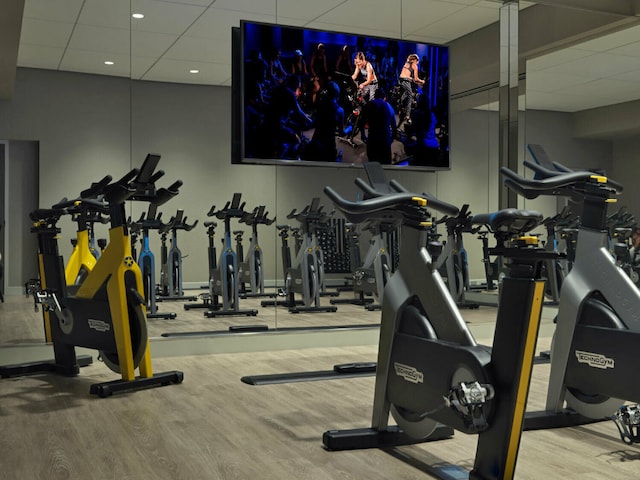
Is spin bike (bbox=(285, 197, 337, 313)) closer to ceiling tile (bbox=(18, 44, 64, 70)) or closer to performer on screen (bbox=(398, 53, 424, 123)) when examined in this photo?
performer on screen (bbox=(398, 53, 424, 123))

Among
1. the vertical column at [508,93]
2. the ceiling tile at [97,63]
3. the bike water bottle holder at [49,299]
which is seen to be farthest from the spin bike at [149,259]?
the vertical column at [508,93]

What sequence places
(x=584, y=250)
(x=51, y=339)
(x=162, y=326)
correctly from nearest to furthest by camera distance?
(x=584, y=250) → (x=51, y=339) → (x=162, y=326)

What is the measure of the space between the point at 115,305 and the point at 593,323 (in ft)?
7.99

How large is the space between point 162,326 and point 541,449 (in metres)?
3.17

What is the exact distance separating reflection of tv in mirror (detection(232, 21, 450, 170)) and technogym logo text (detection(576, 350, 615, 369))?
9.02 ft

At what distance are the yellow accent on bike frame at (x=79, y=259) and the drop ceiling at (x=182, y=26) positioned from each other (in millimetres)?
1172

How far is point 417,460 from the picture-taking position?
9.21 feet

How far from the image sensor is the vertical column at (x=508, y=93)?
20.9ft

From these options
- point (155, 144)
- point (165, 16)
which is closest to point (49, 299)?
point (155, 144)

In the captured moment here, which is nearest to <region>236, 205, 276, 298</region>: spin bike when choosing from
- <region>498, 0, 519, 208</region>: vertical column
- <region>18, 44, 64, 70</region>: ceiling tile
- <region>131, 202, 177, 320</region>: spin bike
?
<region>131, 202, 177, 320</region>: spin bike

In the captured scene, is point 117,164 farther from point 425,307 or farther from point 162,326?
point 425,307

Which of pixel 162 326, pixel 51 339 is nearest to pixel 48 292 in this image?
pixel 51 339

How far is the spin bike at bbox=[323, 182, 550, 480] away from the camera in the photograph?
2.29m

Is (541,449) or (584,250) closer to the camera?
(541,449)
